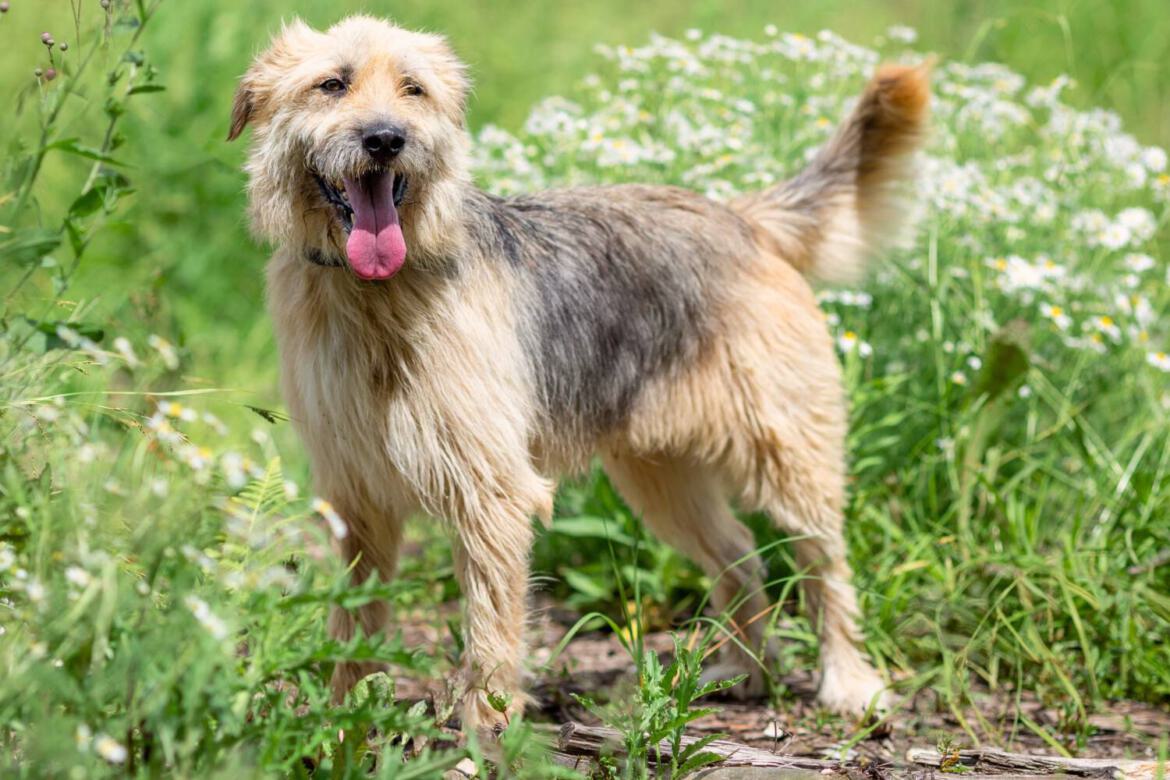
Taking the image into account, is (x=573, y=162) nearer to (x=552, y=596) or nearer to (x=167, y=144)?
(x=552, y=596)

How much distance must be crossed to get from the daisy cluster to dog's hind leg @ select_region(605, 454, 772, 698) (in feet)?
2.72

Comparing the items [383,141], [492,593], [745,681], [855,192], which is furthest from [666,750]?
[855,192]

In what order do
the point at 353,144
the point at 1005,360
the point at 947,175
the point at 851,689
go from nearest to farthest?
the point at 353,144 → the point at 851,689 → the point at 1005,360 → the point at 947,175

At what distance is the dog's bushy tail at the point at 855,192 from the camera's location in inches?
182

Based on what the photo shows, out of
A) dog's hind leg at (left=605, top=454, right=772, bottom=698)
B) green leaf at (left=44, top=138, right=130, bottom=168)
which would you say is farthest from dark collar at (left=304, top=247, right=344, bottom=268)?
dog's hind leg at (left=605, top=454, right=772, bottom=698)

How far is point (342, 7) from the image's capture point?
26.2 ft

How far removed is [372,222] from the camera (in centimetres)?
332

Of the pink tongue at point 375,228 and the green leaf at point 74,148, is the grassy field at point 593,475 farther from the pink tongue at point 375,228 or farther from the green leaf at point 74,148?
the pink tongue at point 375,228

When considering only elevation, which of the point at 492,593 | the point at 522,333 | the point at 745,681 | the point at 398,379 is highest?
the point at 522,333

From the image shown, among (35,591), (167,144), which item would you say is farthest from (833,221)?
(167,144)

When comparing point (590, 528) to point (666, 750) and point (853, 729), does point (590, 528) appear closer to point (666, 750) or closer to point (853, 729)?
point (853, 729)

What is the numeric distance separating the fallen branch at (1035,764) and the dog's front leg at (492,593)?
Answer: 3.80ft

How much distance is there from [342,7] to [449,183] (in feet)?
16.5

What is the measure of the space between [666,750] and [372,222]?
1.55 m
